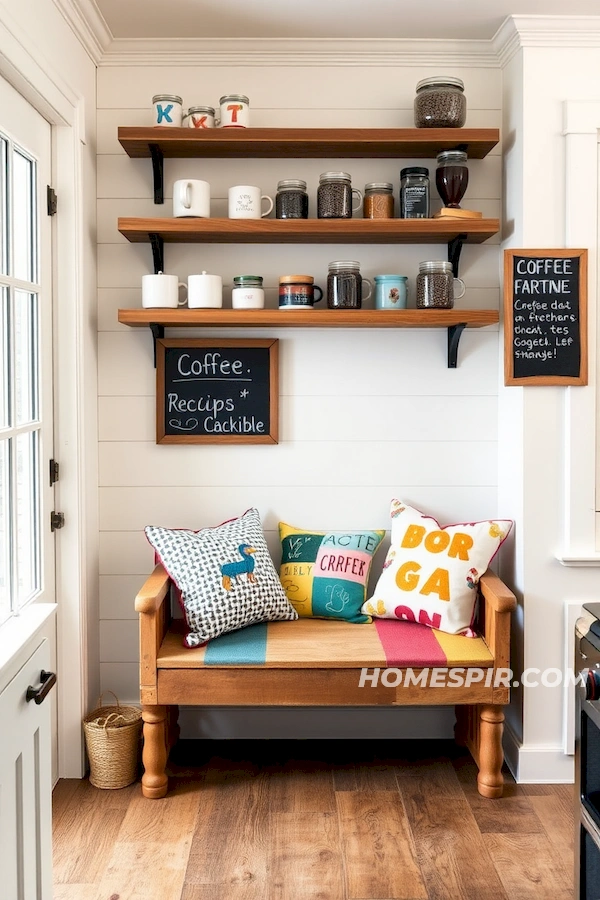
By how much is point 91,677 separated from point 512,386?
1787 millimetres

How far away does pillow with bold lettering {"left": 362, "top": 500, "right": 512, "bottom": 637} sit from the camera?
9.27ft

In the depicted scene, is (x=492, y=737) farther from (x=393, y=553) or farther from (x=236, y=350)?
(x=236, y=350)

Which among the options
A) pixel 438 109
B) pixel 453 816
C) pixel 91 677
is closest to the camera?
pixel 453 816

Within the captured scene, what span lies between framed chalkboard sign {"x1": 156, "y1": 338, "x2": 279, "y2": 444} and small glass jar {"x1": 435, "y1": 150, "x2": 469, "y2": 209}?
0.79m

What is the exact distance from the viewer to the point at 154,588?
8.92ft

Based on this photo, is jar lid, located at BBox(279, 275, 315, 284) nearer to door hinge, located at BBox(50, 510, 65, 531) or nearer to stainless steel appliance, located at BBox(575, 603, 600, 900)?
door hinge, located at BBox(50, 510, 65, 531)

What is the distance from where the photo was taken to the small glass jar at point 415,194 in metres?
2.90

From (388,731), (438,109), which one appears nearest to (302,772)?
→ (388,731)

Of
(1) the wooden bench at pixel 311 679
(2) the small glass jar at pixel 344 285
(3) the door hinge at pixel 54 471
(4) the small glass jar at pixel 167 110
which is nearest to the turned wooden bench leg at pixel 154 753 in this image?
(1) the wooden bench at pixel 311 679

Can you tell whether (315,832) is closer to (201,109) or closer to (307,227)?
(307,227)

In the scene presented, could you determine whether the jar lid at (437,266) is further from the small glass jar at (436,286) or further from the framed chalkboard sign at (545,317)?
the framed chalkboard sign at (545,317)

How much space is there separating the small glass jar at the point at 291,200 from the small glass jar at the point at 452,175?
468 millimetres

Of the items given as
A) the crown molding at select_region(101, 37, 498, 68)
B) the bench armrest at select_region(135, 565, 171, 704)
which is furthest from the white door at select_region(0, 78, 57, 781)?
the crown molding at select_region(101, 37, 498, 68)

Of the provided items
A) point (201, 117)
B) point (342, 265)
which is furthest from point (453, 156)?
point (201, 117)
